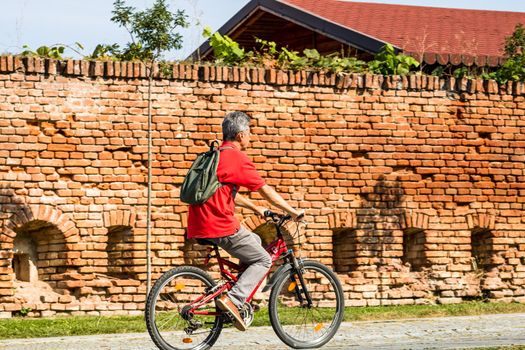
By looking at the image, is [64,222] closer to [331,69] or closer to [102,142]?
[102,142]

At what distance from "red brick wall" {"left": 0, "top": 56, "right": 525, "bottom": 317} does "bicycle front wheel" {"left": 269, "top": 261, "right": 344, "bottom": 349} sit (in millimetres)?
4544

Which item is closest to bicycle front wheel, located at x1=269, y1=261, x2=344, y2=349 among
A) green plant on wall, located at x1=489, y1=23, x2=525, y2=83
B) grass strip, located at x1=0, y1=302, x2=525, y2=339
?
grass strip, located at x1=0, y1=302, x2=525, y2=339

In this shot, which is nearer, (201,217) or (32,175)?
(201,217)

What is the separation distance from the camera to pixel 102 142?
12.7m

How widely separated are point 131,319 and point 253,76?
3.29 meters

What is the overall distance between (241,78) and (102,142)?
182 centimetres

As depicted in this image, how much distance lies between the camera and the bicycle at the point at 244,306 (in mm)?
7949

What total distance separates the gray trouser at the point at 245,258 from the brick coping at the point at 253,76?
520 cm

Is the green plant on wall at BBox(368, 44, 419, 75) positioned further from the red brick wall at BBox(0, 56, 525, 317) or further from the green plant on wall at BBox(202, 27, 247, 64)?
the green plant on wall at BBox(202, 27, 247, 64)

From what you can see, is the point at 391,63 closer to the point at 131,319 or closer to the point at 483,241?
the point at 483,241

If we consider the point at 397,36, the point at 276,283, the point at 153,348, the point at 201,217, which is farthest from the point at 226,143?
the point at 397,36

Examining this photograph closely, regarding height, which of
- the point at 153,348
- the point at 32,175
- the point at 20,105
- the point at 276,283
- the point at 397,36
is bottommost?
the point at 153,348

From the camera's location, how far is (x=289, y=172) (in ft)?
43.8

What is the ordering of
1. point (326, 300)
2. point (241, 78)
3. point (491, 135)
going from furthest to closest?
point (491, 135) < point (241, 78) < point (326, 300)
